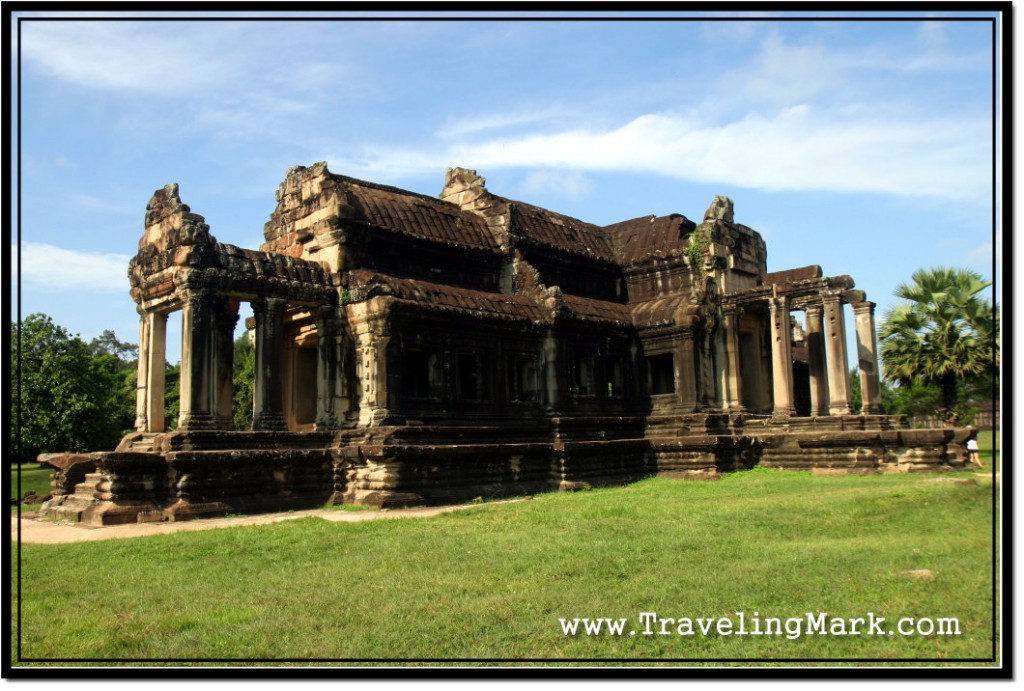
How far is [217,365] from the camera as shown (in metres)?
17.6

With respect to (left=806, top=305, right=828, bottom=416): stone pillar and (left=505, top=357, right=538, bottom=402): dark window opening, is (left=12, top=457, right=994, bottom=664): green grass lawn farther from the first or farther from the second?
(left=806, top=305, right=828, bottom=416): stone pillar

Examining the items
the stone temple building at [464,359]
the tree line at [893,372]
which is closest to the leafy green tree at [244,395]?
the tree line at [893,372]

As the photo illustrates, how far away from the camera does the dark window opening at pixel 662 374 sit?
24.3 m

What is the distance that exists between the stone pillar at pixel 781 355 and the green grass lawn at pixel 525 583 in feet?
30.6

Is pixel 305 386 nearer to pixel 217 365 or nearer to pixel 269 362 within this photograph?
pixel 269 362

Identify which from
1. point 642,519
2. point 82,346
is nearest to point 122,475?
point 642,519

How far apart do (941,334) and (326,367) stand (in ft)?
52.7

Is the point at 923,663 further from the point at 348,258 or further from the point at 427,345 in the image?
the point at 348,258

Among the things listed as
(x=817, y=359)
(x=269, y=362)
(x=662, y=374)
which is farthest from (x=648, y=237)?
(x=269, y=362)

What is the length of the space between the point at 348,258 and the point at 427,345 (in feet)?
8.37

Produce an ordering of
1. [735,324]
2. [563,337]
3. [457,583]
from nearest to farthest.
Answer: [457,583] → [563,337] → [735,324]

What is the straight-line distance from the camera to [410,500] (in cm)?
1677

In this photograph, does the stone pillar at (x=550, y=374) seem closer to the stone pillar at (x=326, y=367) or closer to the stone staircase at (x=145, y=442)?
the stone pillar at (x=326, y=367)

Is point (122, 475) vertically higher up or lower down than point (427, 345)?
lower down
